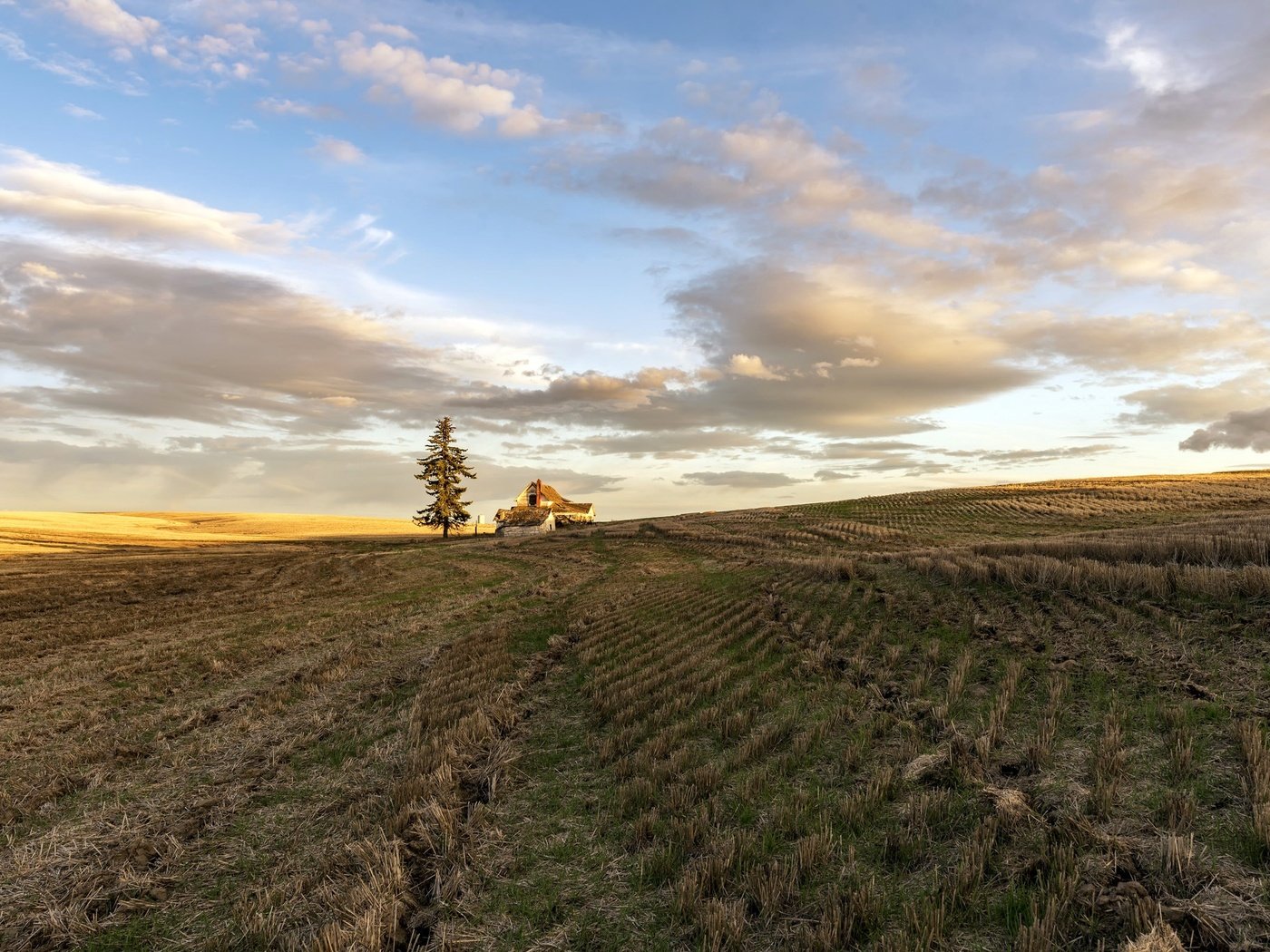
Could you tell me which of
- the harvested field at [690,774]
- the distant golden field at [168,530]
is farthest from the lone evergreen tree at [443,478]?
the harvested field at [690,774]

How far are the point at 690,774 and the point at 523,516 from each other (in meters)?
74.5

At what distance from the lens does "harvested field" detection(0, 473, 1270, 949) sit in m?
5.30

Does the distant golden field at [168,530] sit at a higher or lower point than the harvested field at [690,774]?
higher

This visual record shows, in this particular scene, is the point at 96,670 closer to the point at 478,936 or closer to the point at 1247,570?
the point at 478,936

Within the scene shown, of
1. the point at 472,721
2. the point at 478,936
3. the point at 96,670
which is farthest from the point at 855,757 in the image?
the point at 96,670

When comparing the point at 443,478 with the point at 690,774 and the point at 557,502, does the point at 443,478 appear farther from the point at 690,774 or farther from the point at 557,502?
the point at 690,774

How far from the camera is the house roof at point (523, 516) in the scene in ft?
258

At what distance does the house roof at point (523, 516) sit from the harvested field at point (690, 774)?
58.6 m

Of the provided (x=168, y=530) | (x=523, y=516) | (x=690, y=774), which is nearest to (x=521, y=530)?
(x=523, y=516)

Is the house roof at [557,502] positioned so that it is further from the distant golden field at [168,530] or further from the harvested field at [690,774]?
the harvested field at [690,774]

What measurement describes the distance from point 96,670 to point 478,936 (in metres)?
16.3

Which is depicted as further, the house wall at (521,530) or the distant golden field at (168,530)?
the house wall at (521,530)

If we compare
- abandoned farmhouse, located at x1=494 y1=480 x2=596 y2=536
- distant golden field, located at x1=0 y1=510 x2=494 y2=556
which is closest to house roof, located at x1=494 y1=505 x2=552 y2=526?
abandoned farmhouse, located at x1=494 y1=480 x2=596 y2=536

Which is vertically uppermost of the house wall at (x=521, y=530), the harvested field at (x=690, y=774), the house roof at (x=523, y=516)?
the house roof at (x=523, y=516)
